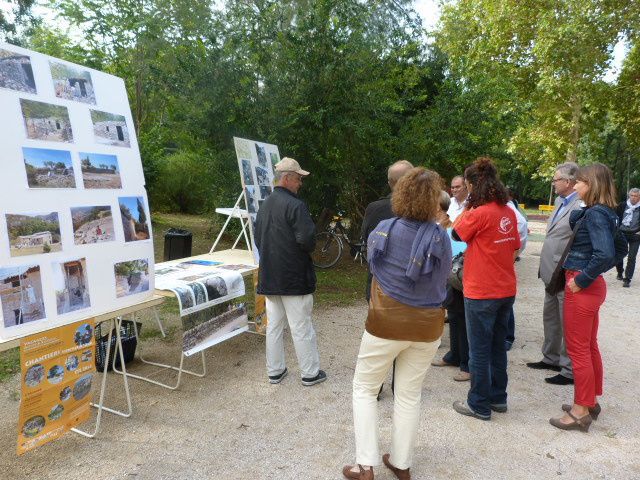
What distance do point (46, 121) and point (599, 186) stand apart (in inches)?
131

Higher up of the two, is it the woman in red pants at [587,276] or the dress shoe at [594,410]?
the woman in red pants at [587,276]

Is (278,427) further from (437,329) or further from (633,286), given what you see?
(633,286)

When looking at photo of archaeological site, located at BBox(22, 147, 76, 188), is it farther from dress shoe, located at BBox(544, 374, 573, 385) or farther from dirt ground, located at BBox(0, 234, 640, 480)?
dress shoe, located at BBox(544, 374, 573, 385)

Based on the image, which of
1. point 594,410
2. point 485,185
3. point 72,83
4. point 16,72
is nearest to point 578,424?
point 594,410

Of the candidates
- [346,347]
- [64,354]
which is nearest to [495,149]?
[346,347]

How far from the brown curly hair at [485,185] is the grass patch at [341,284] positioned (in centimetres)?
368

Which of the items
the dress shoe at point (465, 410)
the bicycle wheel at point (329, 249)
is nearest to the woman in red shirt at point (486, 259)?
the dress shoe at point (465, 410)

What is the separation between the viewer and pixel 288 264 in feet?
11.7

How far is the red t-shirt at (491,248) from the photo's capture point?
3.03 meters

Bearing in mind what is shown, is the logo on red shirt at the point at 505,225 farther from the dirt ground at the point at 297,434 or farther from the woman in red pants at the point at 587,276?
the dirt ground at the point at 297,434

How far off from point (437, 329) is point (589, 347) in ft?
4.77

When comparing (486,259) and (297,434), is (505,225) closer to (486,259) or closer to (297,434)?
(486,259)

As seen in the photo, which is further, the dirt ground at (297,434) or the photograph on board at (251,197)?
the photograph on board at (251,197)

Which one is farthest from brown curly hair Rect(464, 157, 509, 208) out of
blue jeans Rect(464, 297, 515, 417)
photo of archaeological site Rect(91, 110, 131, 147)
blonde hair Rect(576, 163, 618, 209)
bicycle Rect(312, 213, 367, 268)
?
bicycle Rect(312, 213, 367, 268)
